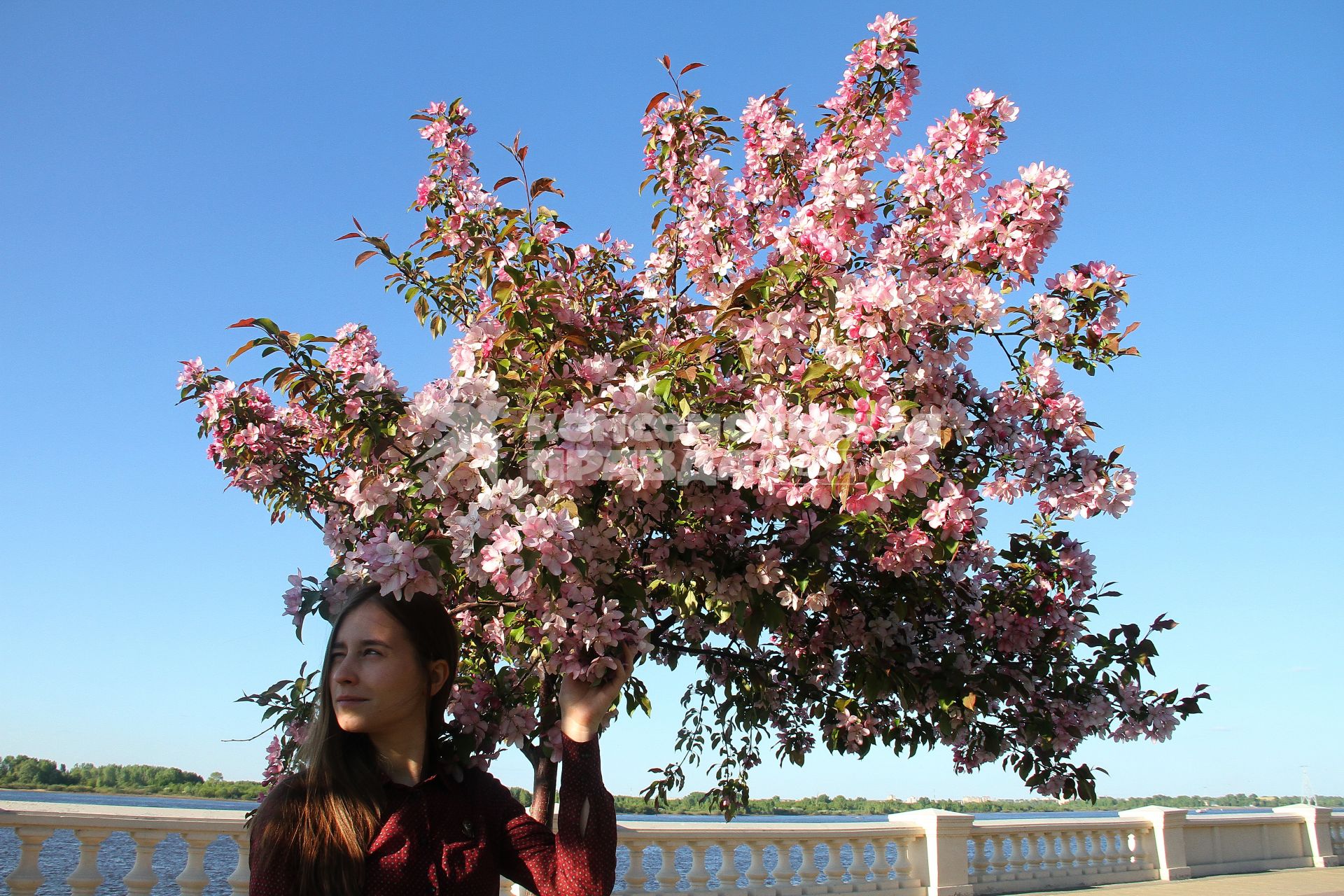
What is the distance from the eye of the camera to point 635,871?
15.8 ft

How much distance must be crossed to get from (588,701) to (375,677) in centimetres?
47

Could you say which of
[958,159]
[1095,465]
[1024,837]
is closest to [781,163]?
[958,159]

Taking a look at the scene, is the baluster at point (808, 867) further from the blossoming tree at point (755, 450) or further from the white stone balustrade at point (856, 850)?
the blossoming tree at point (755, 450)

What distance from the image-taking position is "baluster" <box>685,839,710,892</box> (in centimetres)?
505

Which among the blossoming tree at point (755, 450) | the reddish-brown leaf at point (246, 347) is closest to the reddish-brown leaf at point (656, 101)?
the blossoming tree at point (755, 450)

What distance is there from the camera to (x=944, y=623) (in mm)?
2941

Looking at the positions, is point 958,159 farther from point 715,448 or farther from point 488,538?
point 488,538

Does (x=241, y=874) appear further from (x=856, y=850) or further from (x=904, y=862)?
(x=904, y=862)

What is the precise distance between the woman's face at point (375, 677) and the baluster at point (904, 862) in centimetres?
504

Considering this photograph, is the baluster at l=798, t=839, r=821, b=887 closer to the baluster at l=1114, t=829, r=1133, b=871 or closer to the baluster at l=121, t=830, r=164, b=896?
the baluster at l=121, t=830, r=164, b=896

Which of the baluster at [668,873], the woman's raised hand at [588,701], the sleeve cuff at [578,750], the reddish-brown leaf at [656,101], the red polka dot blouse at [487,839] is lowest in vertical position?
the baluster at [668,873]

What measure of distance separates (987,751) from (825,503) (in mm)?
1574

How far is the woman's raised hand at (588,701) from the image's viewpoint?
201 centimetres

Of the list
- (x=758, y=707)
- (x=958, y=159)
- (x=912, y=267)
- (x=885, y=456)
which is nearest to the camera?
(x=885, y=456)
